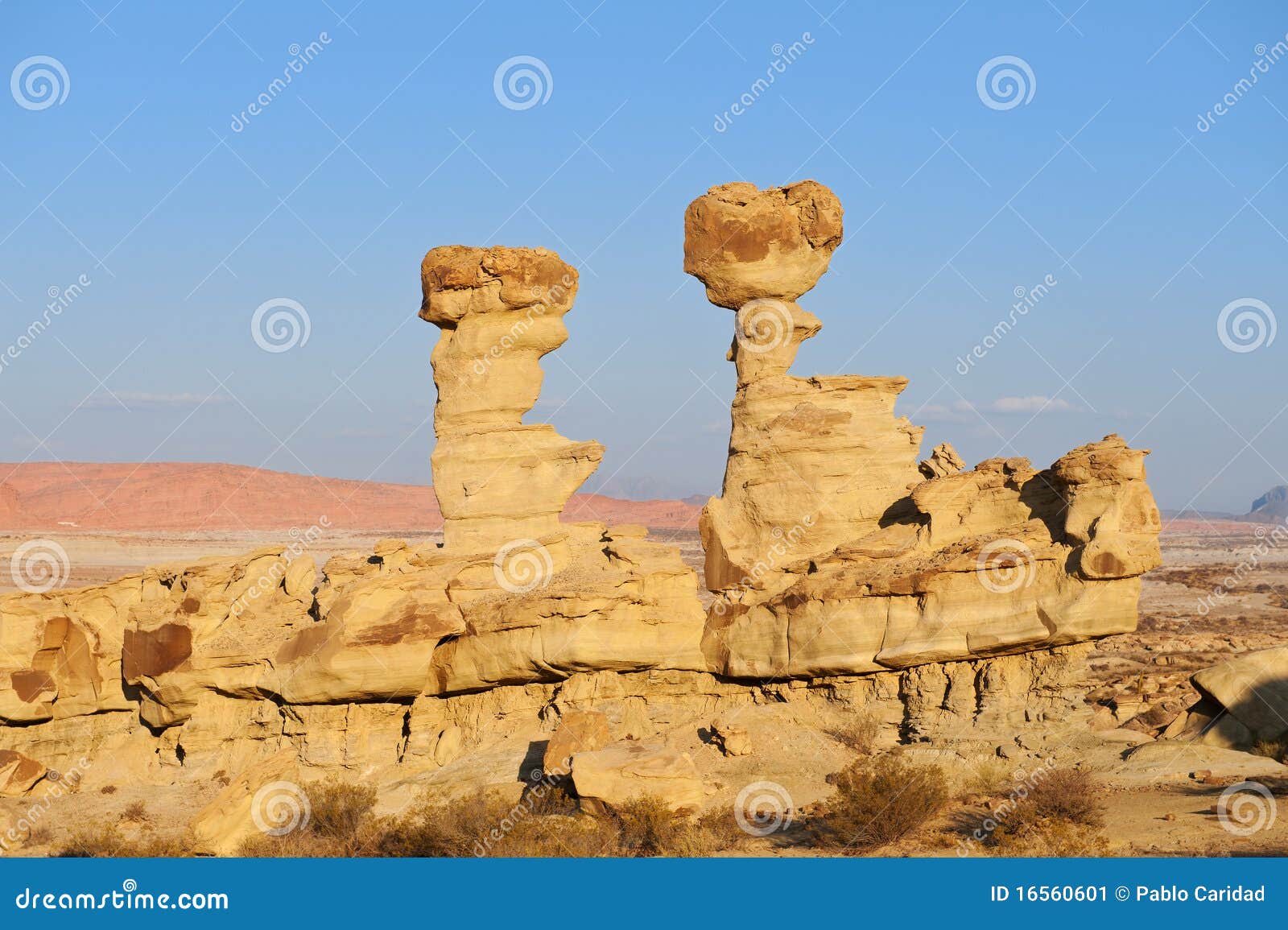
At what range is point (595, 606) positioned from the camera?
18.1 metres

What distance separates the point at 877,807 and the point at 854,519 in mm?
5841

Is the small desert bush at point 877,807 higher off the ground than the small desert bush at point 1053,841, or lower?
higher

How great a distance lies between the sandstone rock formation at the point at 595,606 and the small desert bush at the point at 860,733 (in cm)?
22

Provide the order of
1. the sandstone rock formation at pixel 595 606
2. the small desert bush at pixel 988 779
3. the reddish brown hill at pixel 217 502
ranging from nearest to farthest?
the small desert bush at pixel 988 779 < the sandstone rock formation at pixel 595 606 < the reddish brown hill at pixel 217 502

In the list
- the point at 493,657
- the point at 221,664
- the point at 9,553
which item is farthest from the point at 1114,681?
the point at 9,553

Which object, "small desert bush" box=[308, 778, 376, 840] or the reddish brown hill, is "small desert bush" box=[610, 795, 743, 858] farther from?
the reddish brown hill

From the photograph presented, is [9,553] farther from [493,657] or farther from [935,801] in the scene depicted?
[935,801]

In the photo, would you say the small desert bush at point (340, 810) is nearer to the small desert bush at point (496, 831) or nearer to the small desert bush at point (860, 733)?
the small desert bush at point (496, 831)

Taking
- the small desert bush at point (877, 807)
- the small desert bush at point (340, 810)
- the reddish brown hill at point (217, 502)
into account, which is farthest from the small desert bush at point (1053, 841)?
the reddish brown hill at point (217, 502)

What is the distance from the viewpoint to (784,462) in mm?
19484

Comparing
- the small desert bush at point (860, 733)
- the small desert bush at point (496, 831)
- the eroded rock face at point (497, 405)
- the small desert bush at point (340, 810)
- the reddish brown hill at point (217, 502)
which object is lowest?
the small desert bush at point (496, 831)

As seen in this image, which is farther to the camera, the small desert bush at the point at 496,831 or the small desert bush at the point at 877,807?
the small desert bush at the point at 877,807

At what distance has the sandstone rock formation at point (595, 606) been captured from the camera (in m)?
17.3

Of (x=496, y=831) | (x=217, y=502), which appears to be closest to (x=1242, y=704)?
(x=496, y=831)
